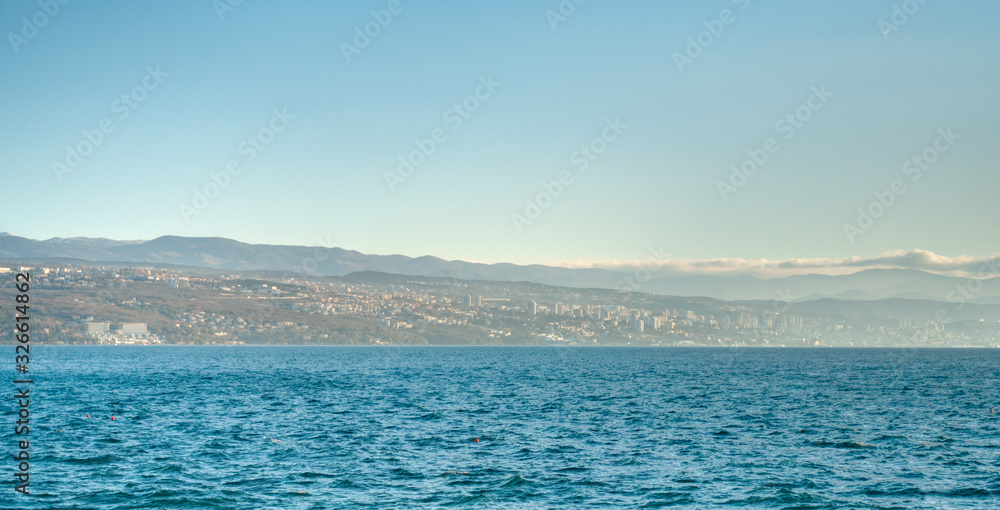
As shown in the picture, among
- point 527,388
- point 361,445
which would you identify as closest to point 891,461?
point 361,445

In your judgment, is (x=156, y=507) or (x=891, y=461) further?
(x=891, y=461)

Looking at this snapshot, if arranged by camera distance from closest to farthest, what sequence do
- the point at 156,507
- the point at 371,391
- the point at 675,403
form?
the point at 156,507, the point at 675,403, the point at 371,391

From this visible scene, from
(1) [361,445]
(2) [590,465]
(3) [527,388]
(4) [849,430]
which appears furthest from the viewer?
(3) [527,388]

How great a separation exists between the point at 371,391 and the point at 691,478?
56.6 m

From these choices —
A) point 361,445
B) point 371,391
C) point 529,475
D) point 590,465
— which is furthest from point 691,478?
point 371,391

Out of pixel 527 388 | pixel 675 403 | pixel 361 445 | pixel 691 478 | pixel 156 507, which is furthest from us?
pixel 527 388

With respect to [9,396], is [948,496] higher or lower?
higher

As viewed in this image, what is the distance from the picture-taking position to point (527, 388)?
9306cm

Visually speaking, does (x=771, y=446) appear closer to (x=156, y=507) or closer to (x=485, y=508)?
(x=485, y=508)

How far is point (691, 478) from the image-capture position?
36344 millimetres

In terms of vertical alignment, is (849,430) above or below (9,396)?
above

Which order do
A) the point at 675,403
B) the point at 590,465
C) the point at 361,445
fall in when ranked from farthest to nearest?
the point at 675,403 → the point at 361,445 → the point at 590,465

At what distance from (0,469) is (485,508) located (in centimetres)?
2493

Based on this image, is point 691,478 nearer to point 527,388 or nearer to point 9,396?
point 527,388
